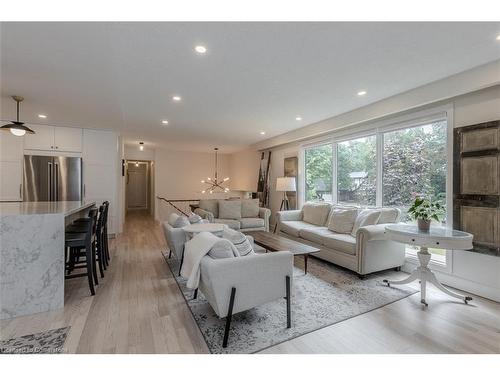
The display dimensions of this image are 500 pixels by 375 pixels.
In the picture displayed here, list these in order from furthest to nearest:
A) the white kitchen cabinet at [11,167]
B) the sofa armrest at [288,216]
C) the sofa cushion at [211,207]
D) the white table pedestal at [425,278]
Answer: the sofa cushion at [211,207] → the sofa armrest at [288,216] → the white kitchen cabinet at [11,167] → the white table pedestal at [425,278]

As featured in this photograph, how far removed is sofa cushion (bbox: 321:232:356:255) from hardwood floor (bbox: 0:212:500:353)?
2.91ft

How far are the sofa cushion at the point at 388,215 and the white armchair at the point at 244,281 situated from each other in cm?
229

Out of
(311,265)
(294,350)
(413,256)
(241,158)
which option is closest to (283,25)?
(294,350)

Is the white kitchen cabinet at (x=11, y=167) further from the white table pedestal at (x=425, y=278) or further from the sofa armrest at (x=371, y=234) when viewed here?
the white table pedestal at (x=425, y=278)

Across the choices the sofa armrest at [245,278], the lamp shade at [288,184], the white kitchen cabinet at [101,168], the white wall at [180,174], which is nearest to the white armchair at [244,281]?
the sofa armrest at [245,278]

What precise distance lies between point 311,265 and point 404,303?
55.6 inches

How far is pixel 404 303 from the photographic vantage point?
2652 mm

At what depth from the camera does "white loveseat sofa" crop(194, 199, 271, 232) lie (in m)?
5.37

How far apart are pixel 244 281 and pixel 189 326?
730 millimetres

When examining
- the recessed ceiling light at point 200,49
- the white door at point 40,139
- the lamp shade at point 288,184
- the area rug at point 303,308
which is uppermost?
the recessed ceiling light at point 200,49

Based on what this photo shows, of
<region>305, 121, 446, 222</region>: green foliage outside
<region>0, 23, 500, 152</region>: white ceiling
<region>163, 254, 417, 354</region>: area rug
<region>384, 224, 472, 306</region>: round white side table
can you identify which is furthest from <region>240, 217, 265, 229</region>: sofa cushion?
<region>384, 224, 472, 306</region>: round white side table

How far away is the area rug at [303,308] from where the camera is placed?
1.99 meters

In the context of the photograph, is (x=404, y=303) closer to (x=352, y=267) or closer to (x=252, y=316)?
(x=352, y=267)

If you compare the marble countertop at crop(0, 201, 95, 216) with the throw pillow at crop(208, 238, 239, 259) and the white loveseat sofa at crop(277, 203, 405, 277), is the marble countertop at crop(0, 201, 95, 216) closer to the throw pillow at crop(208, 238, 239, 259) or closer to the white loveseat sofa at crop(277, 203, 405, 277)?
the throw pillow at crop(208, 238, 239, 259)
